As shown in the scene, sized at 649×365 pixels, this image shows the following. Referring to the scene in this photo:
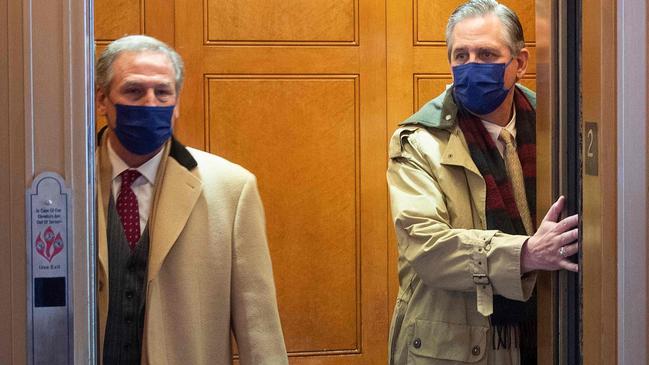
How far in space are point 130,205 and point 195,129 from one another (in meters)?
1.60

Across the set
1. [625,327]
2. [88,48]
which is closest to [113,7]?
[88,48]

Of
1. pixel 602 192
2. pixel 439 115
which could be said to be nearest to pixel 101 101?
pixel 439 115

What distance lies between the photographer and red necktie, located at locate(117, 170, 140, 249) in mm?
2531

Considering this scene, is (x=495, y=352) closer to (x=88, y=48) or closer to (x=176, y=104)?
(x=176, y=104)

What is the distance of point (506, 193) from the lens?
2.72 metres

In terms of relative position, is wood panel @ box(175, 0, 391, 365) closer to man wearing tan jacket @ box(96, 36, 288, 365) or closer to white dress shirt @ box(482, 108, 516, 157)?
white dress shirt @ box(482, 108, 516, 157)

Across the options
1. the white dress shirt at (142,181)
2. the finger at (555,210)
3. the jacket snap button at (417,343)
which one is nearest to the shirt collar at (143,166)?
the white dress shirt at (142,181)

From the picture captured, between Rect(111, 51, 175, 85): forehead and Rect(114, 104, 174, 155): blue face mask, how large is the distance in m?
0.08

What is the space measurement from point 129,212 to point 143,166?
0.14 meters

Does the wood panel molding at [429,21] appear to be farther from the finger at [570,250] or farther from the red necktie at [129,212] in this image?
the finger at [570,250]

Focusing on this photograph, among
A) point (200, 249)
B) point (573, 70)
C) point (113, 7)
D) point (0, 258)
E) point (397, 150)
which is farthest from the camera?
point (113, 7)

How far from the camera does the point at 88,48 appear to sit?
5.65 feet

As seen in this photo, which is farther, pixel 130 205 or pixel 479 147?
pixel 479 147

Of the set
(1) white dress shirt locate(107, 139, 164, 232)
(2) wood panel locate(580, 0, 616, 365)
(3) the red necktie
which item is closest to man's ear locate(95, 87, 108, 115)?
(1) white dress shirt locate(107, 139, 164, 232)
